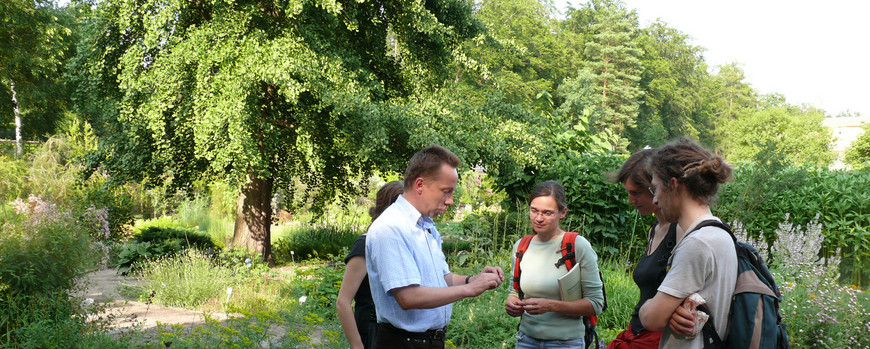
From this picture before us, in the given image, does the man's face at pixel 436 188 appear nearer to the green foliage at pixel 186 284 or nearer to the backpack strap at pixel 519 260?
the backpack strap at pixel 519 260

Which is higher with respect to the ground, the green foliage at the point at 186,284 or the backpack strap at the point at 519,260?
the backpack strap at the point at 519,260

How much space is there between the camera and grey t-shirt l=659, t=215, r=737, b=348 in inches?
74.6

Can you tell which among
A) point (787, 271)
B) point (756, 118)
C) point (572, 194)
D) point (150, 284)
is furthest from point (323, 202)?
point (756, 118)

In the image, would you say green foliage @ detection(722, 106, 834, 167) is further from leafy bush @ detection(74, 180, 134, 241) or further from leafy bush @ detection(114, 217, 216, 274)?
leafy bush @ detection(114, 217, 216, 274)

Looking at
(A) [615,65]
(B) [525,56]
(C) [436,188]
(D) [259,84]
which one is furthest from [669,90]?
(C) [436,188]

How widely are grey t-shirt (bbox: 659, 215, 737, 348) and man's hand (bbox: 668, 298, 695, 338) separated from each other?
0.05m

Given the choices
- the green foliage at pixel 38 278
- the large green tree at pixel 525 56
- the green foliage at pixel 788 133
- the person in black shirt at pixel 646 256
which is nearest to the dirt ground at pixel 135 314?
the green foliage at pixel 38 278

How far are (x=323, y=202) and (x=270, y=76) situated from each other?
4.19 metres

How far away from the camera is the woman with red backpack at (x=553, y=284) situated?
3197 millimetres

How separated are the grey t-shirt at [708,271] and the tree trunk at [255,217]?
33.2ft

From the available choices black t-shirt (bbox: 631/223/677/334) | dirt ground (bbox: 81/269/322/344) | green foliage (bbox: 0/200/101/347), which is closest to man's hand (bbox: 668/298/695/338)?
black t-shirt (bbox: 631/223/677/334)

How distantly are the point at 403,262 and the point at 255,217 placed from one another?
9628mm

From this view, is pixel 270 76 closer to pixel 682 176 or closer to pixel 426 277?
pixel 426 277

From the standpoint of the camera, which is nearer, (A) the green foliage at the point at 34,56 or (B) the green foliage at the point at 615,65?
(A) the green foliage at the point at 34,56
